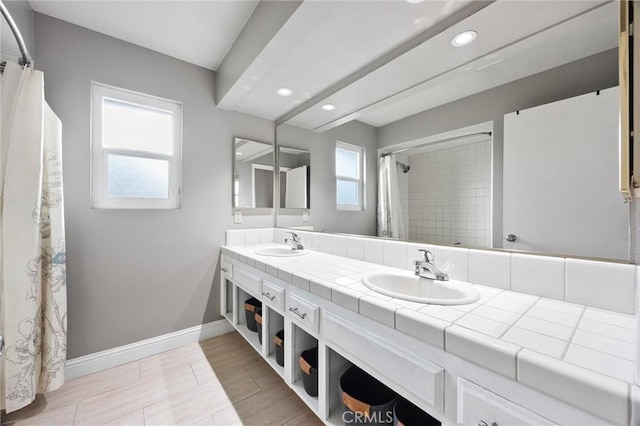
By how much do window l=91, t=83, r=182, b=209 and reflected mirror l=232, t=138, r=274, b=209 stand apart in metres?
0.50

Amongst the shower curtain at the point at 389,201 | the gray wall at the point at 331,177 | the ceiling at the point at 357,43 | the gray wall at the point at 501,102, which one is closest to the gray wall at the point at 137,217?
the ceiling at the point at 357,43

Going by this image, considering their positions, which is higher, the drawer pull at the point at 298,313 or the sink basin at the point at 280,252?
the sink basin at the point at 280,252

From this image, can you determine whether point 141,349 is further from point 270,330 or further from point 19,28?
point 19,28

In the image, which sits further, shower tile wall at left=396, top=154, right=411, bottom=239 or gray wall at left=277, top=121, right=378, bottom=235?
gray wall at left=277, top=121, right=378, bottom=235

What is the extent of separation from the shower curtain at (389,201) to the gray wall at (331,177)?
0.05m

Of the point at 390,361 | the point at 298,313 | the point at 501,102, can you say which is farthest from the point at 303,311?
the point at 501,102

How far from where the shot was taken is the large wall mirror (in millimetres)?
861

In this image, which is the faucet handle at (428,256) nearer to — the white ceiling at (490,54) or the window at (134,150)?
the white ceiling at (490,54)

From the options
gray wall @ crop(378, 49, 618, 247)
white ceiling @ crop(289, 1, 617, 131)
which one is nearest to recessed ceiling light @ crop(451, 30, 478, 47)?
white ceiling @ crop(289, 1, 617, 131)

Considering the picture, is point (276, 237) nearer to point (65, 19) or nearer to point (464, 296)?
point (464, 296)

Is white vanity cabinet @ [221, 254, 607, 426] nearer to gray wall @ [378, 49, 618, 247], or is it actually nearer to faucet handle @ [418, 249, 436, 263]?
faucet handle @ [418, 249, 436, 263]

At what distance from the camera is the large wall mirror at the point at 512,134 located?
0.86m

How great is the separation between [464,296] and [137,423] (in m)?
1.80

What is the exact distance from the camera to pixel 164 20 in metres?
1.70
